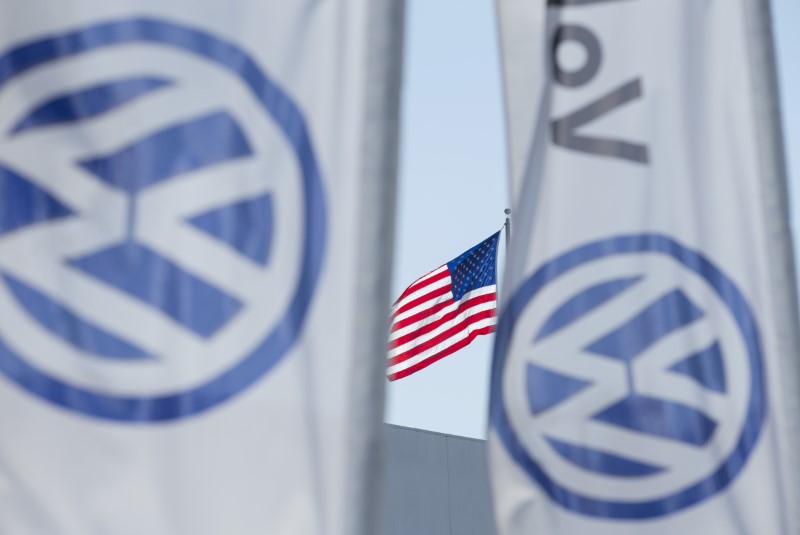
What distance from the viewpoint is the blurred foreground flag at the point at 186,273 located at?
3.57m

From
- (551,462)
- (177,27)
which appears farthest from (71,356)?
(551,462)

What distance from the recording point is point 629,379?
4.55m

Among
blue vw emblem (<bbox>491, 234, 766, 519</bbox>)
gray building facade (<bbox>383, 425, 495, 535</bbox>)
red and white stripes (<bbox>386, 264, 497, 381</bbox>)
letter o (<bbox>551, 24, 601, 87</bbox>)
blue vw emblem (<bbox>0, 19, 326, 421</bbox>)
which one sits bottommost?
gray building facade (<bbox>383, 425, 495, 535</bbox>)

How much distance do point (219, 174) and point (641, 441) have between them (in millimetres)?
1601

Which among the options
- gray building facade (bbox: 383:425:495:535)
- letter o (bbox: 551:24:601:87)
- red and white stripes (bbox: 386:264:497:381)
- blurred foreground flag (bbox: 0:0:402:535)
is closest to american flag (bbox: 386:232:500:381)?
red and white stripes (bbox: 386:264:497:381)

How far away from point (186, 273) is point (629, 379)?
5.07ft

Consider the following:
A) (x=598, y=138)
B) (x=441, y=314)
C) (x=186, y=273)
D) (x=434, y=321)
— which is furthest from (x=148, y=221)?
(x=441, y=314)

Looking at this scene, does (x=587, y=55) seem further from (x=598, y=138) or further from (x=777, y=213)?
(x=777, y=213)

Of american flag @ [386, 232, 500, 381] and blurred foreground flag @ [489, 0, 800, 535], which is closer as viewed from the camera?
blurred foreground flag @ [489, 0, 800, 535]

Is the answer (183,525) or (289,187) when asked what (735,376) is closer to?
(289,187)

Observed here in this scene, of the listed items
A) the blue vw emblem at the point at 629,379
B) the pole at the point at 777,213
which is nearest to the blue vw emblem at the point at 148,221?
the blue vw emblem at the point at 629,379

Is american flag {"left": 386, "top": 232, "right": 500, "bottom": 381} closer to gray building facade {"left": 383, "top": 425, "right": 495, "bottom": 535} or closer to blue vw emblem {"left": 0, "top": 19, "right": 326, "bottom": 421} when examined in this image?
gray building facade {"left": 383, "top": 425, "right": 495, "bottom": 535}

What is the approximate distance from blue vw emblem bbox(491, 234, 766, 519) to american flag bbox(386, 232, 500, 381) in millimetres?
8242

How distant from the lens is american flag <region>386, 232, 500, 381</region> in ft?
42.7
